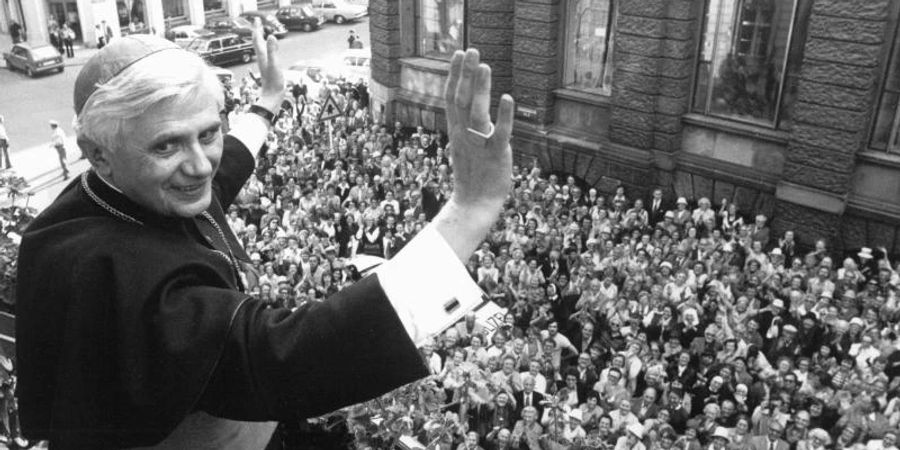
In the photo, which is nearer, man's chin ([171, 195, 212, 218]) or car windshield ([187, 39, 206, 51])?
man's chin ([171, 195, 212, 218])

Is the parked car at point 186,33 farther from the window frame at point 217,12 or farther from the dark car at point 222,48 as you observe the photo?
the window frame at point 217,12

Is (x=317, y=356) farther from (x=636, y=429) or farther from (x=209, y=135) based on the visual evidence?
(x=636, y=429)

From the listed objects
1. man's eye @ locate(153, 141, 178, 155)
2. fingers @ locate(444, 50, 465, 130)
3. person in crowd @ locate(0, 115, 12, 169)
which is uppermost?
fingers @ locate(444, 50, 465, 130)

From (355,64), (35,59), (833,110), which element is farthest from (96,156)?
(35,59)

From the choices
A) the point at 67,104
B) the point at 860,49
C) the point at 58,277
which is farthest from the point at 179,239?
the point at 67,104

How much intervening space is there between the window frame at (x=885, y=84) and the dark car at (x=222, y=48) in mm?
26868

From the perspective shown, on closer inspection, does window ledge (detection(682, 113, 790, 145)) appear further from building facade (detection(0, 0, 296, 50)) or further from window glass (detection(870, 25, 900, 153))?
building facade (detection(0, 0, 296, 50))

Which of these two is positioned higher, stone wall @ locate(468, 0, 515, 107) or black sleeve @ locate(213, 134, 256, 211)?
black sleeve @ locate(213, 134, 256, 211)

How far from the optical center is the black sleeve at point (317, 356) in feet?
5.23

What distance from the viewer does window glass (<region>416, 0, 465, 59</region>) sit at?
20.2m

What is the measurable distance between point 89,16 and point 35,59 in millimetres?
7063

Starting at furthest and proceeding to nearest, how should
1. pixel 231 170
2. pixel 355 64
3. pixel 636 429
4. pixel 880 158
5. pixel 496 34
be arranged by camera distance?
pixel 355 64 < pixel 496 34 < pixel 880 158 < pixel 636 429 < pixel 231 170

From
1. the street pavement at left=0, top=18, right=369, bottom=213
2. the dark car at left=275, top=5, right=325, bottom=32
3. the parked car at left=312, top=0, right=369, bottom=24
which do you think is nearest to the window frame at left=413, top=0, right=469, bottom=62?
the street pavement at left=0, top=18, right=369, bottom=213

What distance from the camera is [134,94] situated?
179 cm
